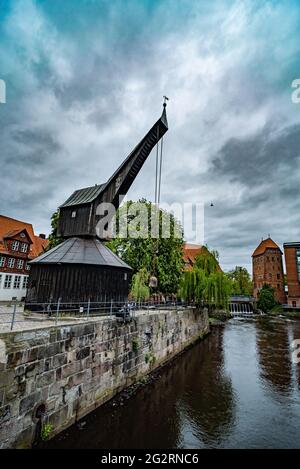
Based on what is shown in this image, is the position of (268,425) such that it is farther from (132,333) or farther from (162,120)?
(162,120)

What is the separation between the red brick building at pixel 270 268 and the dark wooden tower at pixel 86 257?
151 feet

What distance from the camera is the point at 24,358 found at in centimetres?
523

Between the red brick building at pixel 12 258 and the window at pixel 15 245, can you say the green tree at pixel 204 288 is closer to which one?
the red brick building at pixel 12 258

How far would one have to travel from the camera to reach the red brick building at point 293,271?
4472 cm

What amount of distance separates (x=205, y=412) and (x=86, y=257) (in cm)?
830

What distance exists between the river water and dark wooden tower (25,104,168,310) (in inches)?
201

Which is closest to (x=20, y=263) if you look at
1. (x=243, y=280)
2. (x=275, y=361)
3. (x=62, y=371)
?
(x=62, y=371)

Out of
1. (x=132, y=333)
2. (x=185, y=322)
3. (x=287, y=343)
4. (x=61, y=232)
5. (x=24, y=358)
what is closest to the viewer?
(x=24, y=358)

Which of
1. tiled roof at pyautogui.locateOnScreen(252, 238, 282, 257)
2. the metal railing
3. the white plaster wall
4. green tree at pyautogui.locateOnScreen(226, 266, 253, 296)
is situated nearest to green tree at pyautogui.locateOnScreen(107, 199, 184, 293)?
the white plaster wall

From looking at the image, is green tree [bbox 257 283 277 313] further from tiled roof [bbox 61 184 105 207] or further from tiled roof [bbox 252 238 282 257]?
tiled roof [bbox 61 184 105 207]

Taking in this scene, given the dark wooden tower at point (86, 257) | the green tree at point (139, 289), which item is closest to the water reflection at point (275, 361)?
the dark wooden tower at point (86, 257)
